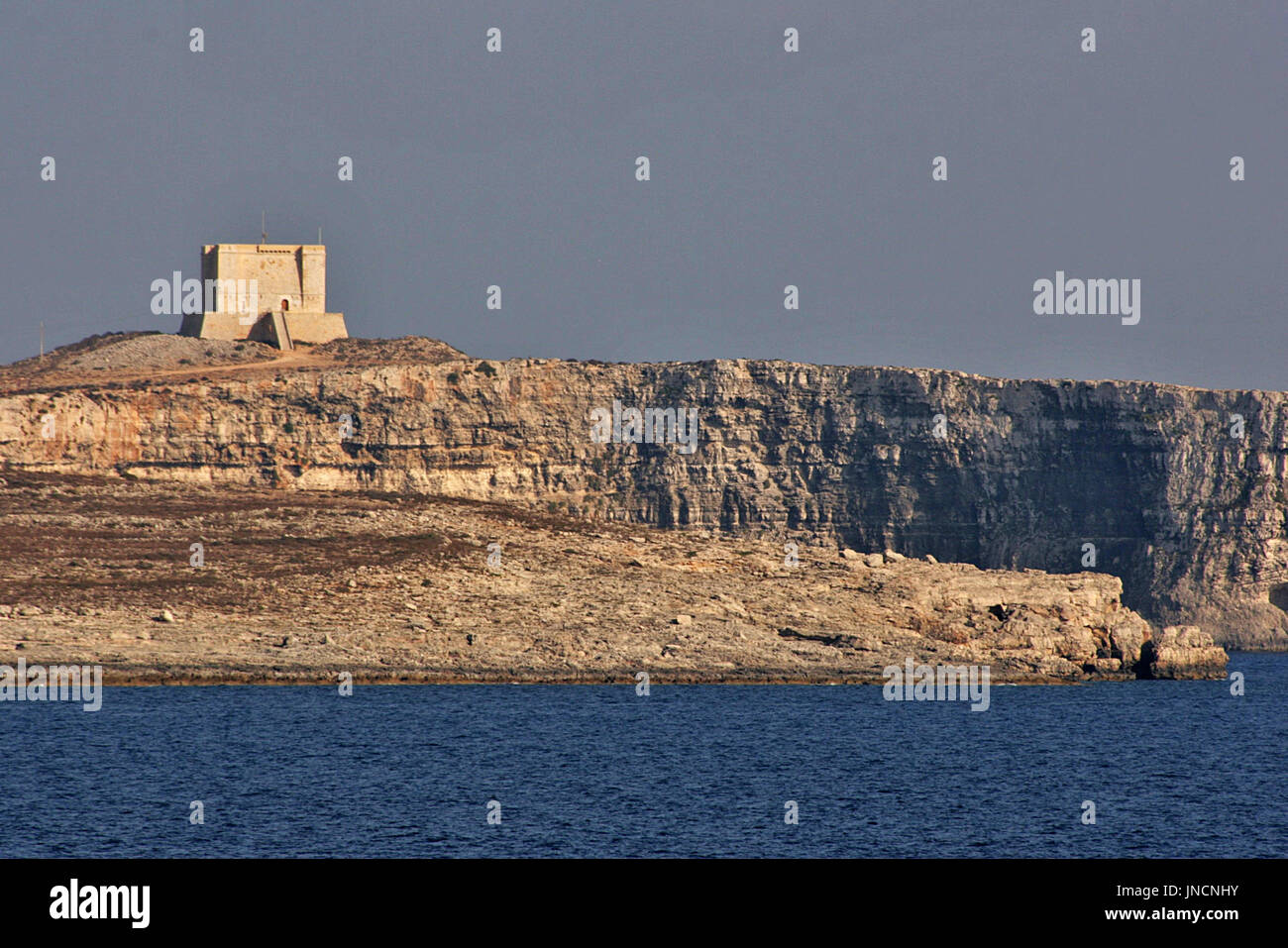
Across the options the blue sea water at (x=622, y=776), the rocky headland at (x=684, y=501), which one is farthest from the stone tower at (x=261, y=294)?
the blue sea water at (x=622, y=776)

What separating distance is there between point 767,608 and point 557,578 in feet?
34.8

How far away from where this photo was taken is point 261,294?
387 ft

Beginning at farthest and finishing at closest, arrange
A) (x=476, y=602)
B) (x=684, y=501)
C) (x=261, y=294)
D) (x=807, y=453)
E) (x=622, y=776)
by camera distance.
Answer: (x=807, y=453) → (x=684, y=501) → (x=261, y=294) → (x=476, y=602) → (x=622, y=776)

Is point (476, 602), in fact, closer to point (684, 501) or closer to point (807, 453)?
point (684, 501)

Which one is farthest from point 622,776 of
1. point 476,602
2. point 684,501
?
point 684,501

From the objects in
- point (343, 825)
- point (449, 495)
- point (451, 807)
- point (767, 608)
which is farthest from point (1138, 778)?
point (449, 495)

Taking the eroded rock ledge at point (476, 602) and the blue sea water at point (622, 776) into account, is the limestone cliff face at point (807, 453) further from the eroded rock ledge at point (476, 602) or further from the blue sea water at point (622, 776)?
the blue sea water at point (622, 776)

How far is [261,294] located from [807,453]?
129ft

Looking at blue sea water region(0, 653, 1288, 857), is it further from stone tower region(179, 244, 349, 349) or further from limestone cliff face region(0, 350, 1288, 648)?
stone tower region(179, 244, 349, 349)

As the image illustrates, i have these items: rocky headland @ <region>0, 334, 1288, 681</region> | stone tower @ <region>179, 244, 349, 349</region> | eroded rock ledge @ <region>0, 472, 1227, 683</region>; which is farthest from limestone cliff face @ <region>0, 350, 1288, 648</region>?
stone tower @ <region>179, 244, 349, 349</region>

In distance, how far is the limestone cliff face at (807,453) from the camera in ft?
336

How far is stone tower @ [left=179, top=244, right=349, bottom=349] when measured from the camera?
116938 millimetres

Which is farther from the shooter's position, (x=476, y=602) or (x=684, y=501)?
(x=684, y=501)
